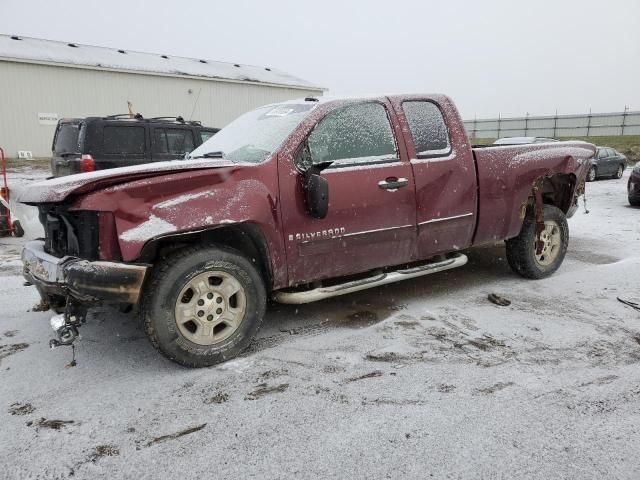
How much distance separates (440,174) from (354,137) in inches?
32.5

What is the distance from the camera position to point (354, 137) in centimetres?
367

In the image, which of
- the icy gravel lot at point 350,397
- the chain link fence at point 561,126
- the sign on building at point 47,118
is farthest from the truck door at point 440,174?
the chain link fence at point 561,126

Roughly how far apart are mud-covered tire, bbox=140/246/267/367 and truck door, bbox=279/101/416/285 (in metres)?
0.36

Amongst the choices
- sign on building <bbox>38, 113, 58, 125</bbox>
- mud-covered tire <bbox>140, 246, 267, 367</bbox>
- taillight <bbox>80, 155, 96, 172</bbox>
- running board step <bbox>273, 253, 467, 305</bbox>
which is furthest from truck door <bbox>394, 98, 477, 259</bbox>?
sign on building <bbox>38, 113, 58, 125</bbox>

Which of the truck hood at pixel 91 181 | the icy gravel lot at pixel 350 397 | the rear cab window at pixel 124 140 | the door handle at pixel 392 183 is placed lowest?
the icy gravel lot at pixel 350 397

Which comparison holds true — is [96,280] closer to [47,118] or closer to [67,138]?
[67,138]

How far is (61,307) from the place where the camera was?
3361 mm

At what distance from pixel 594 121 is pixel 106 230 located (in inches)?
1676

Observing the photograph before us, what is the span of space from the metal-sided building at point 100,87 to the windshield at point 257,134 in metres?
14.6

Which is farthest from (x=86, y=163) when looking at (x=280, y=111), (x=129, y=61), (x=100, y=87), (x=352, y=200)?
(x=129, y=61)

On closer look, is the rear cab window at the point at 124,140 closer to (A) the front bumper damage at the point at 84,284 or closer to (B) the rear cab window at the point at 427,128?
(A) the front bumper damage at the point at 84,284

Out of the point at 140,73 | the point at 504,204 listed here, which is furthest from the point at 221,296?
the point at 140,73

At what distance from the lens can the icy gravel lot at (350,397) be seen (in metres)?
2.16

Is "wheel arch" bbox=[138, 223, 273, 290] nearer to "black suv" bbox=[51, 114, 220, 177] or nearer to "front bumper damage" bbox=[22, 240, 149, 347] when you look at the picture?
"front bumper damage" bbox=[22, 240, 149, 347]
